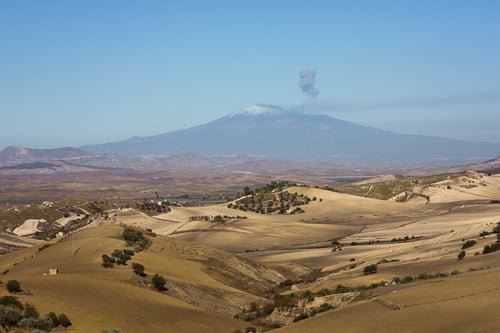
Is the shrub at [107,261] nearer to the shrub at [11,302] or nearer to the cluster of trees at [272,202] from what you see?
the shrub at [11,302]

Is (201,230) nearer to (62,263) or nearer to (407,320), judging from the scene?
(62,263)

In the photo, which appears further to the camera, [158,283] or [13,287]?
[158,283]

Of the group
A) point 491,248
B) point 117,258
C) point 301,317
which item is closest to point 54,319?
point 301,317

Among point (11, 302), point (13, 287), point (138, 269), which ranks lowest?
point (138, 269)

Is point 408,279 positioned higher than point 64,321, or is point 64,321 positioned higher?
point 64,321

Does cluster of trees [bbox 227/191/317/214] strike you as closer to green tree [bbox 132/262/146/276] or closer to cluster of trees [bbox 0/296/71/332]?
green tree [bbox 132/262/146/276]

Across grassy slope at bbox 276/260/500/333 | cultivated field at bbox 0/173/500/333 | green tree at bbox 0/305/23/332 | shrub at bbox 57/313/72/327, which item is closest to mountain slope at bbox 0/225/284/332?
cultivated field at bbox 0/173/500/333

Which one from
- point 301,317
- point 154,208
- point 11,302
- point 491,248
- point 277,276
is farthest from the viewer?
point 154,208

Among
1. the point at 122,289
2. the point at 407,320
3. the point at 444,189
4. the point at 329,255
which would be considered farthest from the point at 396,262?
the point at 444,189

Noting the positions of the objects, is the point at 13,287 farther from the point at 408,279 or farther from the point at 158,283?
the point at 408,279
